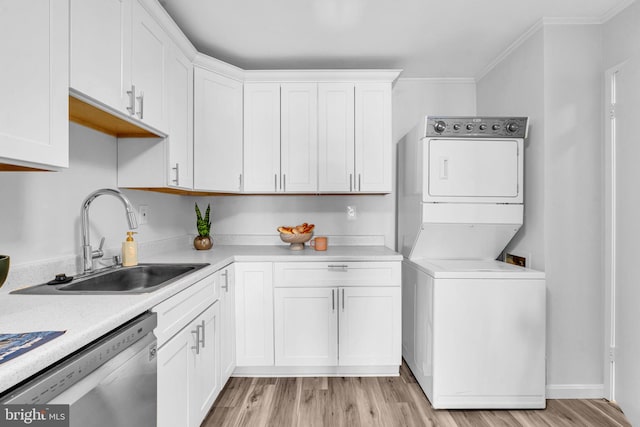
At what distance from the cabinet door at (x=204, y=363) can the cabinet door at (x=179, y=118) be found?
0.85m

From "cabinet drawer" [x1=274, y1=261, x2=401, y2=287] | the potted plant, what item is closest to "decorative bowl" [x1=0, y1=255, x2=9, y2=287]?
"cabinet drawer" [x1=274, y1=261, x2=401, y2=287]

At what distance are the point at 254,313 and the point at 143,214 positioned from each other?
1.04 meters

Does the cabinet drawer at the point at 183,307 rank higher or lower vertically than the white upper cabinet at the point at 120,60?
lower

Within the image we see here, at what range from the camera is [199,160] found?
7.78 ft

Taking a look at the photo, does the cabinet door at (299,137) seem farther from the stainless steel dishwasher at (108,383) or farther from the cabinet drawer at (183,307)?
the stainless steel dishwasher at (108,383)

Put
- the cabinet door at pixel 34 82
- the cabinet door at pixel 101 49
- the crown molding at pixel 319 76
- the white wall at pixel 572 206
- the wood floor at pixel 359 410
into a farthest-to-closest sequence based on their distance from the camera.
A: the crown molding at pixel 319 76
the white wall at pixel 572 206
the wood floor at pixel 359 410
the cabinet door at pixel 101 49
the cabinet door at pixel 34 82

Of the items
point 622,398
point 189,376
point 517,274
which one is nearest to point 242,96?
point 189,376

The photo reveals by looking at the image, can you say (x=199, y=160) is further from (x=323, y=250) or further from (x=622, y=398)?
(x=622, y=398)

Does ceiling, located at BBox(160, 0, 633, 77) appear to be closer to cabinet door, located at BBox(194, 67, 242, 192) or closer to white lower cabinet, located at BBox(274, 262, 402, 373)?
cabinet door, located at BBox(194, 67, 242, 192)

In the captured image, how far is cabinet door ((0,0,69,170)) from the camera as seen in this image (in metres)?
0.90

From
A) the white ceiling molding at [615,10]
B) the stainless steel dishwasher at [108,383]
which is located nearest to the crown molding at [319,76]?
the white ceiling molding at [615,10]

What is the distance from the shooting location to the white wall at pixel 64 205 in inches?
52.7

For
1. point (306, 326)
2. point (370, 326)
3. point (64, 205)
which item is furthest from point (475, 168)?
point (64, 205)

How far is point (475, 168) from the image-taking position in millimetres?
2221
